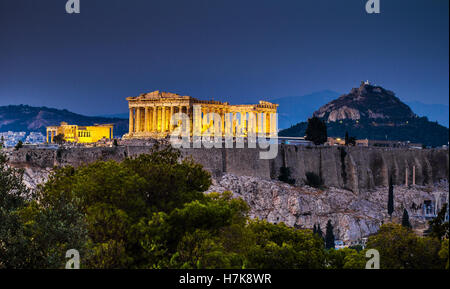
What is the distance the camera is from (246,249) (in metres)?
18.3

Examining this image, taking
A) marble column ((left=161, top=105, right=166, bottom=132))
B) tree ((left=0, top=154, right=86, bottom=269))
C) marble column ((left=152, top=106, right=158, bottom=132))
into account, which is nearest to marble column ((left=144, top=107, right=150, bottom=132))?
marble column ((left=152, top=106, right=158, bottom=132))

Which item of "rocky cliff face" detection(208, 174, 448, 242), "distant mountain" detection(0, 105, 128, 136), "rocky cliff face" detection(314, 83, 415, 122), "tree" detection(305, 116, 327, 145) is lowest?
"rocky cliff face" detection(208, 174, 448, 242)

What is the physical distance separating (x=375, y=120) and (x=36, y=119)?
3060 inches

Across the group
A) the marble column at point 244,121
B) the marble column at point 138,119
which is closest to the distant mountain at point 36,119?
the marble column at point 138,119

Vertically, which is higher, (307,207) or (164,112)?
(164,112)

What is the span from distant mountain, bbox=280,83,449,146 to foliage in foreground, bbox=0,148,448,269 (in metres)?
105

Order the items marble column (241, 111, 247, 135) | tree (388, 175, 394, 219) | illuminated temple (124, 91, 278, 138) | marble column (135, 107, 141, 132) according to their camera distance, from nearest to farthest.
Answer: tree (388, 175, 394, 219)
illuminated temple (124, 91, 278, 138)
marble column (135, 107, 141, 132)
marble column (241, 111, 247, 135)

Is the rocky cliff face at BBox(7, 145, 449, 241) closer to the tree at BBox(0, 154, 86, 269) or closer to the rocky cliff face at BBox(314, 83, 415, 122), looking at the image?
the tree at BBox(0, 154, 86, 269)

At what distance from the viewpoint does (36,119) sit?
391 feet

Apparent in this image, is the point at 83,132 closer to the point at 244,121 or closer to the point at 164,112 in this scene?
the point at 164,112

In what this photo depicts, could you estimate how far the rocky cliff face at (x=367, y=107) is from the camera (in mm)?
136500

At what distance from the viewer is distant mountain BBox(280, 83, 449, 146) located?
124562 millimetres

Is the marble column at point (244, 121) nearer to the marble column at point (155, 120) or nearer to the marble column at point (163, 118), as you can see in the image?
the marble column at point (163, 118)

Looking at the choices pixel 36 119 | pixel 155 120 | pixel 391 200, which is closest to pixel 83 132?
pixel 155 120
